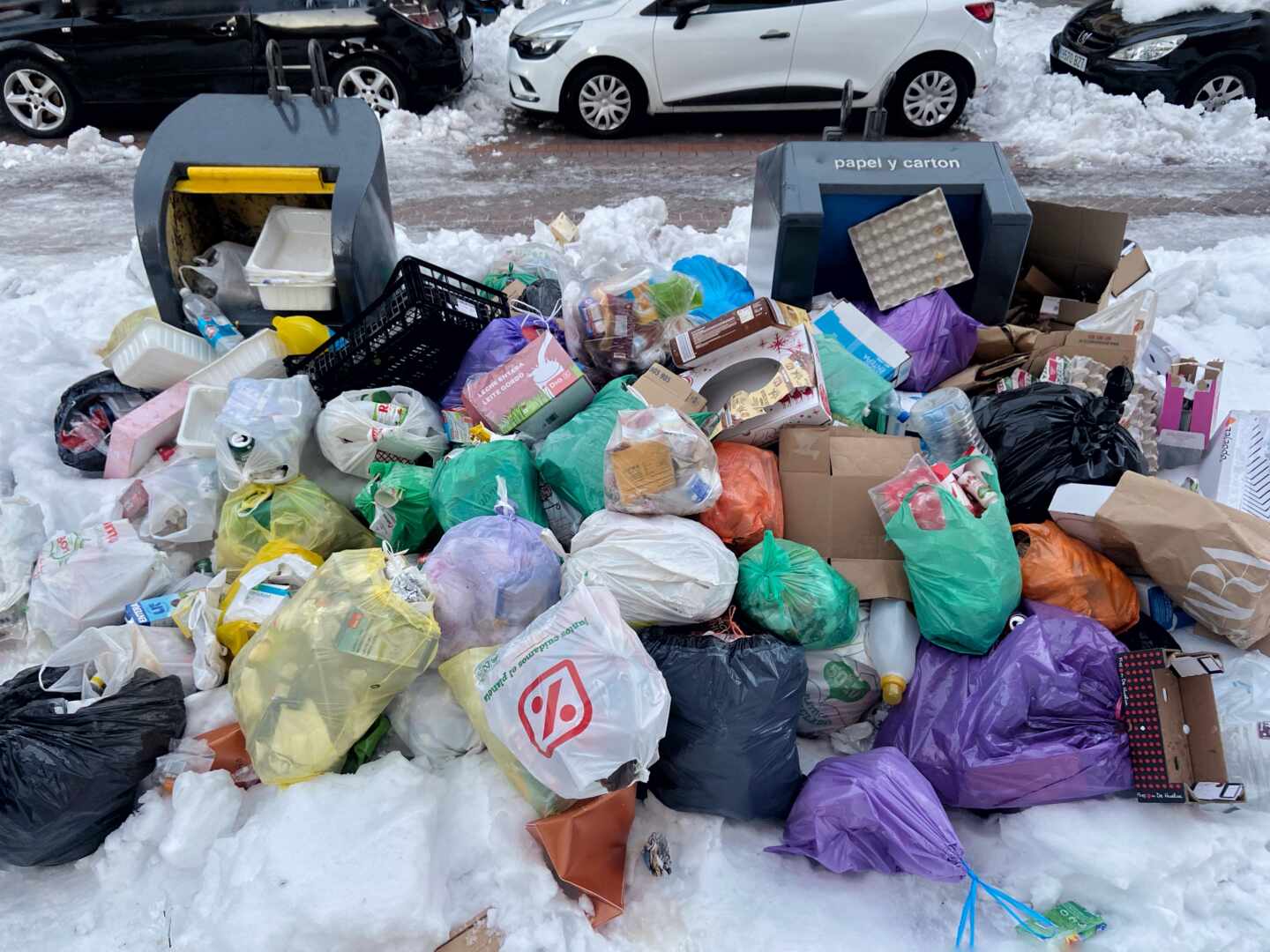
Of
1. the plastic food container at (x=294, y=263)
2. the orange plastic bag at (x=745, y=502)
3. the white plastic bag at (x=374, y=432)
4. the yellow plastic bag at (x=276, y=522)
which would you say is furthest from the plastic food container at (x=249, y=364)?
the orange plastic bag at (x=745, y=502)

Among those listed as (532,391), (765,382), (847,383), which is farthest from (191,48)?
(847,383)

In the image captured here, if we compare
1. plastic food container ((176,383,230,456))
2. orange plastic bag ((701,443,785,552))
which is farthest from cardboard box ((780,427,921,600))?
plastic food container ((176,383,230,456))

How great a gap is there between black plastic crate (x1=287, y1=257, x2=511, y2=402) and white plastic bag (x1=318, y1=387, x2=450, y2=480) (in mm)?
175

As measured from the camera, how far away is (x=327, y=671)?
2.35 meters

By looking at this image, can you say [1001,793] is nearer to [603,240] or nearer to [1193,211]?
[603,240]

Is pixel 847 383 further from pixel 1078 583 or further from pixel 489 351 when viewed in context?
pixel 489 351

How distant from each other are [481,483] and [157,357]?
5.35ft

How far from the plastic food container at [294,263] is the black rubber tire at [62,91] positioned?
15.7ft

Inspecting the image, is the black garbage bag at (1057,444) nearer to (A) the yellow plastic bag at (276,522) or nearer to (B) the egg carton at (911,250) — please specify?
(B) the egg carton at (911,250)

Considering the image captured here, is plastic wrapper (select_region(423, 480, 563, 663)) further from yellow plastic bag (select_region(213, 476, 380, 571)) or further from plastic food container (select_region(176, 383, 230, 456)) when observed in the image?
plastic food container (select_region(176, 383, 230, 456))

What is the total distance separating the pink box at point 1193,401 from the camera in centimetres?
326

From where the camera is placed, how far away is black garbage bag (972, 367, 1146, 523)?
2912mm

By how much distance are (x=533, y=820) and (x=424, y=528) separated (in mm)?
1161

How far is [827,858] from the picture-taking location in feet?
7.47
